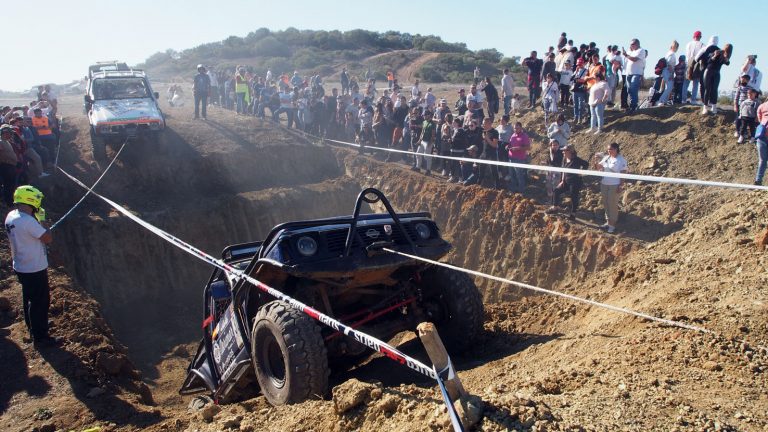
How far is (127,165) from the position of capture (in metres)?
16.6

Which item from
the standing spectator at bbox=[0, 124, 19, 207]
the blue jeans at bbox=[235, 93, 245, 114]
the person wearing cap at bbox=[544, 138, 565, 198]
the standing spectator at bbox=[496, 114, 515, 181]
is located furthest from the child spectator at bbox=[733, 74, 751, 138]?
the blue jeans at bbox=[235, 93, 245, 114]

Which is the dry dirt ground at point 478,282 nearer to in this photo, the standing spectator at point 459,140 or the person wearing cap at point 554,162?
the person wearing cap at point 554,162

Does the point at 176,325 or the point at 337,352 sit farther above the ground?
the point at 337,352

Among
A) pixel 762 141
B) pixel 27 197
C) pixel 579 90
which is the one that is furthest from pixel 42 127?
pixel 762 141

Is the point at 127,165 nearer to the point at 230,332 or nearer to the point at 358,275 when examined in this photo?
the point at 230,332

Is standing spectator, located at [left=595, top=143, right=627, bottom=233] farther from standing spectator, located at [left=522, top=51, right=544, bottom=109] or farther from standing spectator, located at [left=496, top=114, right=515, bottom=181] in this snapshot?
standing spectator, located at [left=522, top=51, right=544, bottom=109]

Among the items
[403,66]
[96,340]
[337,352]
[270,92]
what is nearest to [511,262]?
[337,352]

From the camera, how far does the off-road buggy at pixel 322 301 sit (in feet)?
18.4

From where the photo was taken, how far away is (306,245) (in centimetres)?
600

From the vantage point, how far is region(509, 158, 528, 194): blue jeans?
13.6 m

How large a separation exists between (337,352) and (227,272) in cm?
152

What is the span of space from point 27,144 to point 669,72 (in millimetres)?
16120

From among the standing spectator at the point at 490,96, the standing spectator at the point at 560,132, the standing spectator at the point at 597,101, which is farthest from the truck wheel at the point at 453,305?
the standing spectator at the point at 490,96

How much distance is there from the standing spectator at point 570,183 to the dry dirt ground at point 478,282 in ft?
1.06
